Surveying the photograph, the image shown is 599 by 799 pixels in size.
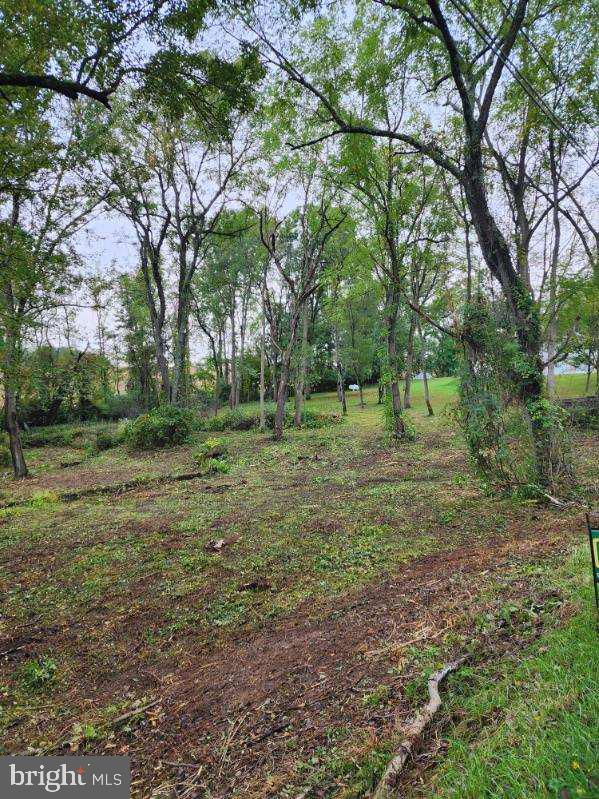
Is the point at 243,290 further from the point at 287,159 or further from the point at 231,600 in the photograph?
the point at 231,600

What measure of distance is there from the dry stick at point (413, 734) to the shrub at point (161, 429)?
43.3 feet

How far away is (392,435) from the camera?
1246cm

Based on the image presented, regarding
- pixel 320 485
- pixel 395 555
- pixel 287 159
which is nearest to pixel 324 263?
pixel 287 159

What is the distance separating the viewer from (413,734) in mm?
1770

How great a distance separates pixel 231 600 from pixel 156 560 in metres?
1.50

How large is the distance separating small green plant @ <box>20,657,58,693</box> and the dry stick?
2.54 metres

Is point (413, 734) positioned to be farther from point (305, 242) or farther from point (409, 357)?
point (409, 357)

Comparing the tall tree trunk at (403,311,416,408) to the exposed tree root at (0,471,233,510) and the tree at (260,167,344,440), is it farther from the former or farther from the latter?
the exposed tree root at (0,471,233,510)

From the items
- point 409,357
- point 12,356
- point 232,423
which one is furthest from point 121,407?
point 409,357

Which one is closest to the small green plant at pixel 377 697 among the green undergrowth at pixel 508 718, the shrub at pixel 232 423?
the green undergrowth at pixel 508 718

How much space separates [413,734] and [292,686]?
37.1 inches

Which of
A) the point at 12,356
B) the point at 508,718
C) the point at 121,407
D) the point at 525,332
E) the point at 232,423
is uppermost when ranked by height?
the point at 12,356

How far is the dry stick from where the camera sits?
1.55 metres

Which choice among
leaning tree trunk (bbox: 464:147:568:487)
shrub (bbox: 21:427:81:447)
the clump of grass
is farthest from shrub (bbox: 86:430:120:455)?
leaning tree trunk (bbox: 464:147:568:487)
